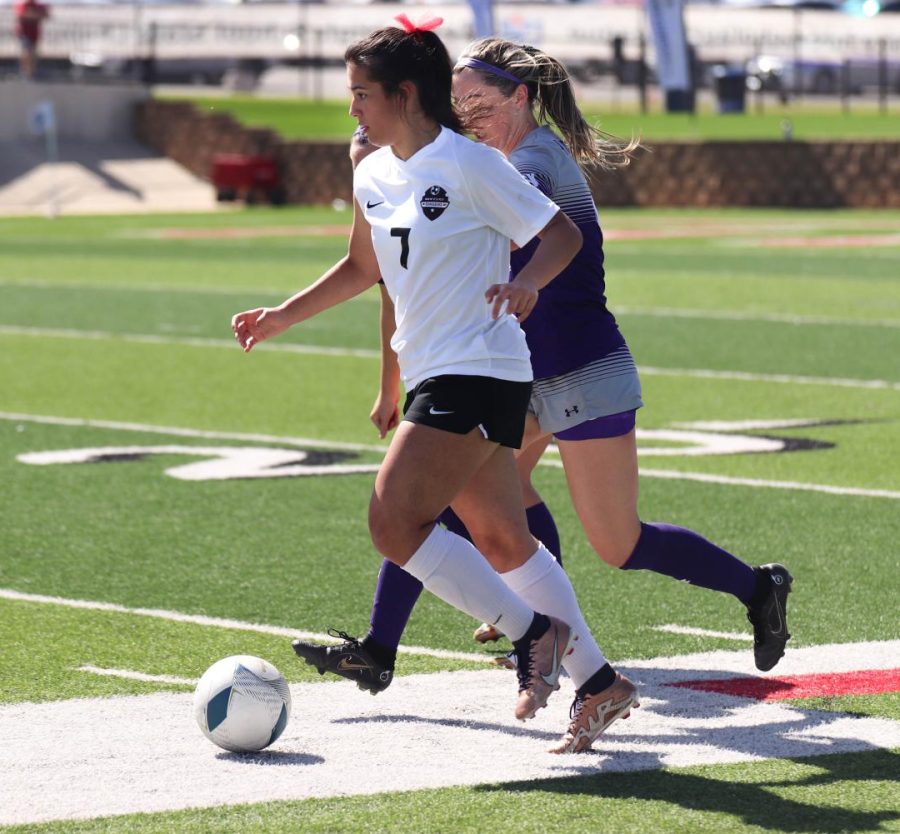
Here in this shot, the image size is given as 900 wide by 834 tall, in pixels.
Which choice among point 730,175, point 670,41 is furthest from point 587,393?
point 670,41

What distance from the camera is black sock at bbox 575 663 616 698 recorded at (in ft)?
→ 17.8

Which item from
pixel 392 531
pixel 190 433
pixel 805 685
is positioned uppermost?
pixel 392 531

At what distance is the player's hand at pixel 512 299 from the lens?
5066 millimetres

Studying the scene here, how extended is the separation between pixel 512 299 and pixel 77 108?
47262mm

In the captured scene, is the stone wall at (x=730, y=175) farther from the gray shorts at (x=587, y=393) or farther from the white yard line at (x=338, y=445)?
the gray shorts at (x=587, y=393)

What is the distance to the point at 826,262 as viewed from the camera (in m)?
25.8

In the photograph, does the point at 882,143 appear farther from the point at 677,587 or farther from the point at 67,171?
the point at 677,587

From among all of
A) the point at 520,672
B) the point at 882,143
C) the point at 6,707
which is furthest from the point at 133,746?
the point at 882,143

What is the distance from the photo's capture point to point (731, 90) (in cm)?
5000

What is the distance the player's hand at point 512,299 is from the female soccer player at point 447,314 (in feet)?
0.04

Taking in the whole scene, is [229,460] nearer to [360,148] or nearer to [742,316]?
[360,148]

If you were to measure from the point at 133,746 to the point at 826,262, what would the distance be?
70.0ft

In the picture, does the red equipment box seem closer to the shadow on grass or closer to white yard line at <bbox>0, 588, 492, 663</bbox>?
white yard line at <bbox>0, 588, 492, 663</bbox>

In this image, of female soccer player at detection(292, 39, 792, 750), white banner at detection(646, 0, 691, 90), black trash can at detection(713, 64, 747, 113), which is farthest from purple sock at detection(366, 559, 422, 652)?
black trash can at detection(713, 64, 747, 113)
